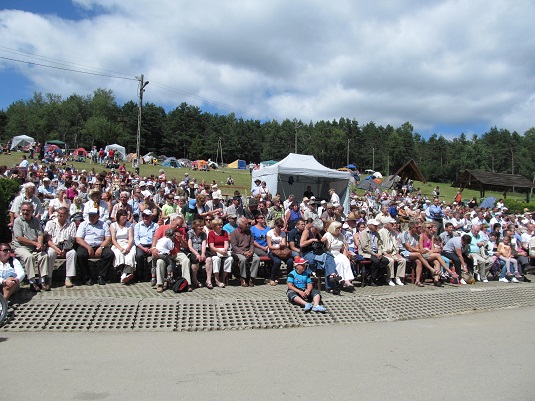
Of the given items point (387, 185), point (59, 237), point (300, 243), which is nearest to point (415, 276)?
point (300, 243)

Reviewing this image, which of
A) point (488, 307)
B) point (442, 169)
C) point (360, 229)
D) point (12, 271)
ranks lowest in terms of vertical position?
point (488, 307)

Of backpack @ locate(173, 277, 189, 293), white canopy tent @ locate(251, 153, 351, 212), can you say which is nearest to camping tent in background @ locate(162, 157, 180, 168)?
white canopy tent @ locate(251, 153, 351, 212)

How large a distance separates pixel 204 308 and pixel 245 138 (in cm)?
8472

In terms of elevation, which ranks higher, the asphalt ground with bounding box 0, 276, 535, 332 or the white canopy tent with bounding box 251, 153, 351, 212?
the white canopy tent with bounding box 251, 153, 351, 212

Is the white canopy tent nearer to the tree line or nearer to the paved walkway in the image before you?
the paved walkway

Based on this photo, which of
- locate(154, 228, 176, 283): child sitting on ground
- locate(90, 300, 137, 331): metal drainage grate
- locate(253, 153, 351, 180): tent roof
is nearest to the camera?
locate(90, 300, 137, 331): metal drainage grate

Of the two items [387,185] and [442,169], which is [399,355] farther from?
[442,169]

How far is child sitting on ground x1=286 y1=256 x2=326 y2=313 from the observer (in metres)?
6.69

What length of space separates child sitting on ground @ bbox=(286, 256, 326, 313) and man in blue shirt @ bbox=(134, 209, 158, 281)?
281 centimetres

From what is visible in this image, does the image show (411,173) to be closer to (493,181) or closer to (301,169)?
(493,181)

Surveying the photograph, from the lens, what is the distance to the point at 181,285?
6961mm

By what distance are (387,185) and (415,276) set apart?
3439 centimetres

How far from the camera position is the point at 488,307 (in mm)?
8148

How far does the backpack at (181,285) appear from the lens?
691 centimetres
